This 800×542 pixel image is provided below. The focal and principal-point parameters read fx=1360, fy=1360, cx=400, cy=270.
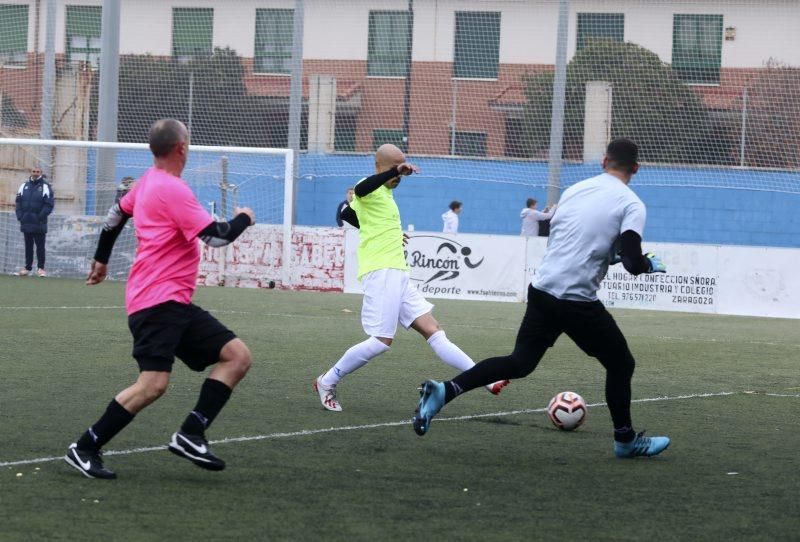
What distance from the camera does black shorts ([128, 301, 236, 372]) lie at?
626 cm

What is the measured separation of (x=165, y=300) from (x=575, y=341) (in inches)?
91.7

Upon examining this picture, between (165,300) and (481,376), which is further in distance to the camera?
(481,376)

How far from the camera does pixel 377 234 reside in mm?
9062

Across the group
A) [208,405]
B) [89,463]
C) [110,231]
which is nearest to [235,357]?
[208,405]

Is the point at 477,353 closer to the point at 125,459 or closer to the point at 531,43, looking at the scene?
the point at 125,459

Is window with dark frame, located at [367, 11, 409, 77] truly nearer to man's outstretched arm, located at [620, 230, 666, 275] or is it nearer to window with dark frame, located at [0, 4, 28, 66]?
window with dark frame, located at [0, 4, 28, 66]

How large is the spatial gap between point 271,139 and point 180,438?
28.4 m

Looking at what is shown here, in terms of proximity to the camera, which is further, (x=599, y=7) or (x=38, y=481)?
(x=599, y=7)

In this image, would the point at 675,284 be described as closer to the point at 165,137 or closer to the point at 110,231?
the point at 110,231

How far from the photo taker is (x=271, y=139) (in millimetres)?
34375

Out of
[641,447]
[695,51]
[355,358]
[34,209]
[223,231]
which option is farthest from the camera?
[695,51]

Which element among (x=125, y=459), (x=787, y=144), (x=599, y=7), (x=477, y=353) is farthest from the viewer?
(x=599, y=7)

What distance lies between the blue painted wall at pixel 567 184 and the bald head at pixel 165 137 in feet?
86.1

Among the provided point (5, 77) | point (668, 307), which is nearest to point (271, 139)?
point (5, 77)
